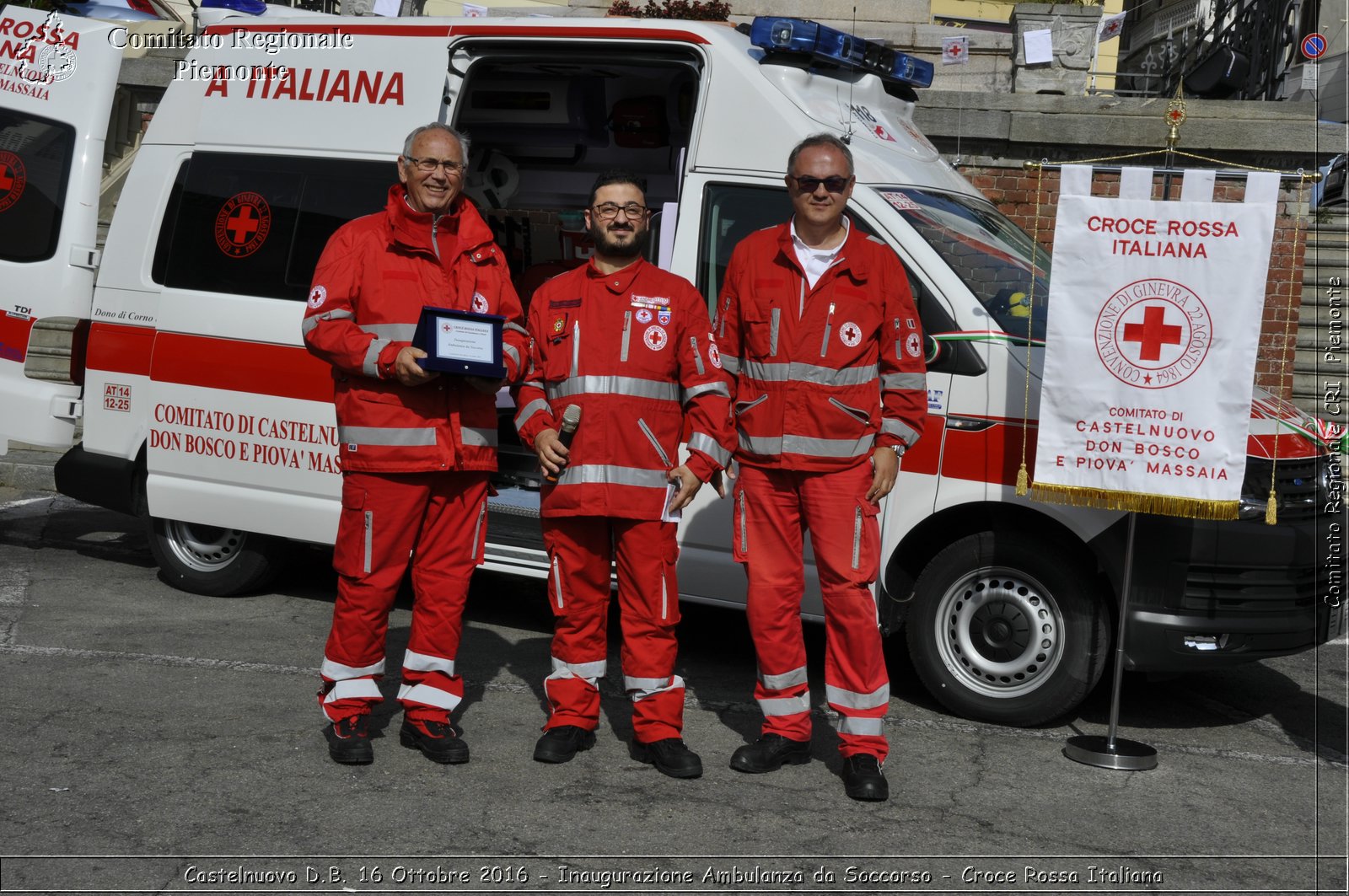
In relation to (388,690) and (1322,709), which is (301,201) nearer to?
(388,690)

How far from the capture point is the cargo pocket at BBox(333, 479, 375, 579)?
4.68 m

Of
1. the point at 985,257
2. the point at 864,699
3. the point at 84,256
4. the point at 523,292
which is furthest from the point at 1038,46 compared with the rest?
the point at 864,699

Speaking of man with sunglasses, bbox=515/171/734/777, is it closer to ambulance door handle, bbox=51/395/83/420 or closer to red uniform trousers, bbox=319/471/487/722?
red uniform trousers, bbox=319/471/487/722

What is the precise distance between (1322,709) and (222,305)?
5149 mm

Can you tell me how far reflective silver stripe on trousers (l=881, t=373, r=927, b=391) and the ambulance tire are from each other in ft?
2.96

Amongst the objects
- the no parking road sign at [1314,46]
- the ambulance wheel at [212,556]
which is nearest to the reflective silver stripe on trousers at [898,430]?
the ambulance wheel at [212,556]

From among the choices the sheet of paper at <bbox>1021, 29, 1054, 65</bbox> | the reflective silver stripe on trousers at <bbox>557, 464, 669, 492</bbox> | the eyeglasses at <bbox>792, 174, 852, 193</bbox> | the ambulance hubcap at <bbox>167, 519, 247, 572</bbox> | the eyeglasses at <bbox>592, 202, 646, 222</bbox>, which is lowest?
the ambulance hubcap at <bbox>167, 519, 247, 572</bbox>

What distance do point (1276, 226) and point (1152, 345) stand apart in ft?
21.4

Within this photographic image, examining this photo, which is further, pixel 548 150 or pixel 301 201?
pixel 548 150

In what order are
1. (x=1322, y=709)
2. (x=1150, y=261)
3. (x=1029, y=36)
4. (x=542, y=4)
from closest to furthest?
1. (x=1150, y=261)
2. (x=1322, y=709)
3. (x=1029, y=36)
4. (x=542, y=4)

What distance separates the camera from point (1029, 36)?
1180 centimetres

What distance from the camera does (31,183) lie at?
7.14 m

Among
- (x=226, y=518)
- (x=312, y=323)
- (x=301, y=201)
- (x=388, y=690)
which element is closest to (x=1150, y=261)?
(x=312, y=323)

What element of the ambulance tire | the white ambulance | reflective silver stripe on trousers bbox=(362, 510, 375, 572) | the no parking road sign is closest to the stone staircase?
the no parking road sign
